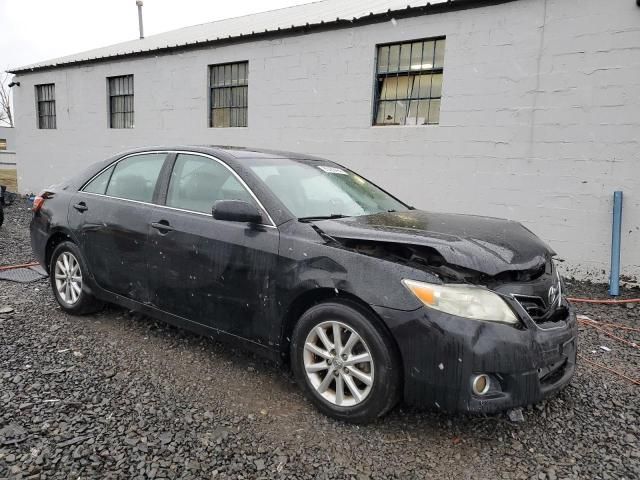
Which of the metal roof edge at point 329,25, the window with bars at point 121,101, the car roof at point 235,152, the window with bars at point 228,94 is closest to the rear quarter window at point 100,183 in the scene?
the car roof at point 235,152

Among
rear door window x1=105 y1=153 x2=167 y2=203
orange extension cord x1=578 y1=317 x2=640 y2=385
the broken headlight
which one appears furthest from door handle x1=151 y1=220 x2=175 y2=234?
orange extension cord x1=578 y1=317 x2=640 y2=385

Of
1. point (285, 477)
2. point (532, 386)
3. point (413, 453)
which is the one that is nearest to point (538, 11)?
point (532, 386)

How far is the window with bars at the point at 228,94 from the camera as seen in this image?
391 inches

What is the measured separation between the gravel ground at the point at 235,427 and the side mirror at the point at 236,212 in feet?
3.69

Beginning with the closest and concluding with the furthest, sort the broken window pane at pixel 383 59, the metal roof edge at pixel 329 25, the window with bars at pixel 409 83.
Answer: the metal roof edge at pixel 329 25
the window with bars at pixel 409 83
the broken window pane at pixel 383 59

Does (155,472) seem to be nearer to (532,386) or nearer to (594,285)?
(532,386)

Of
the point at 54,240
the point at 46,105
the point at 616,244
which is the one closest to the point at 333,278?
the point at 54,240

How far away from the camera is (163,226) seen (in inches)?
137

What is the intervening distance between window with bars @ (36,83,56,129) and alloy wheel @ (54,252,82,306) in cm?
1265

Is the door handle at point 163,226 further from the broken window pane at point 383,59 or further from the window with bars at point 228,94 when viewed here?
the window with bars at point 228,94

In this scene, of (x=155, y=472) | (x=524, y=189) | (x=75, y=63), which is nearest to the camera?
(x=155, y=472)

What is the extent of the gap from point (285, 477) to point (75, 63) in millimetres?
14539

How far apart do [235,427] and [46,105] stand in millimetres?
15828

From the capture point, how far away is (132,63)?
12.0 metres
